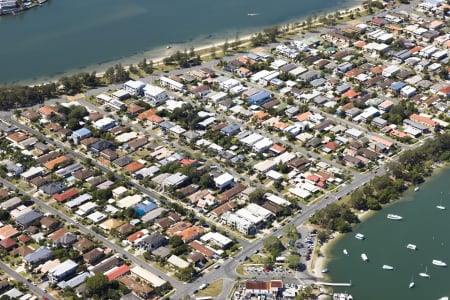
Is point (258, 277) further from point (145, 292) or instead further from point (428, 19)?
point (428, 19)

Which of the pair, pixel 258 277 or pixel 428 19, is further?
pixel 428 19

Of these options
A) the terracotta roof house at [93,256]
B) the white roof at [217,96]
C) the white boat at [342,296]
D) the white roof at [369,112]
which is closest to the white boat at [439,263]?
the white boat at [342,296]

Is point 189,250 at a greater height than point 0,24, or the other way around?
point 0,24

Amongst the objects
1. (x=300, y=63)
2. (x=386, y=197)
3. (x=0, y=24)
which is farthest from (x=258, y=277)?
(x=0, y=24)

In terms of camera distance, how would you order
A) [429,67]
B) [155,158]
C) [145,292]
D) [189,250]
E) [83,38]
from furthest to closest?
[83,38], [429,67], [155,158], [189,250], [145,292]

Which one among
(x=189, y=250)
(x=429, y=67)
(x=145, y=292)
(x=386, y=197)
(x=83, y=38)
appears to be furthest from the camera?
(x=83, y=38)

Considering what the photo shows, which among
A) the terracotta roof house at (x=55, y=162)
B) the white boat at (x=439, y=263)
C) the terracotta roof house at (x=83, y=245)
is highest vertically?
the terracotta roof house at (x=55, y=162)

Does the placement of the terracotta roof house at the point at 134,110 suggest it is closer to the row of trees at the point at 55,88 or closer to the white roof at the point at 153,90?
the white roof at the point at 153,90

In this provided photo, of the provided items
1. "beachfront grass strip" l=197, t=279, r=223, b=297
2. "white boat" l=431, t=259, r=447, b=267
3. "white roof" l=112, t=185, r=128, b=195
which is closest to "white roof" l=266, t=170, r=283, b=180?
"white roof" l=112, t=185, r=128, b=195

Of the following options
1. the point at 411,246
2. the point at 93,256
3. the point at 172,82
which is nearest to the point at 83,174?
the point at 93,256
